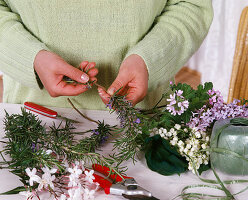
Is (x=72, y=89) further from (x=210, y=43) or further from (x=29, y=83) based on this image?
(x=210, y=43)

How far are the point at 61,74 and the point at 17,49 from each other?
168 mm

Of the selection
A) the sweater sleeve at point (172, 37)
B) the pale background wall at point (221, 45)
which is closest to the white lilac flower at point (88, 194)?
the sweater sleeve at point (172, 37)

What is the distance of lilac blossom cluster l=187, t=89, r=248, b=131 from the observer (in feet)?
2.00

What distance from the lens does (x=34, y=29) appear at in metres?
0.92

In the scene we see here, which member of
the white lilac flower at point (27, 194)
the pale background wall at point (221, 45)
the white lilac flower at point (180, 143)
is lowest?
the white lilac flower at point (27, 194)

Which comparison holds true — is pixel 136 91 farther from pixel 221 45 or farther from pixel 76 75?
pixel 221 45

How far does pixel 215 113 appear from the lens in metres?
0.61

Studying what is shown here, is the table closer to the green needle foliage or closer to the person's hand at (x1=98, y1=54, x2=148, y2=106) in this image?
the green needle foliage

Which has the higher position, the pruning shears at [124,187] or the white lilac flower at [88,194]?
the pruning shears at [124,187]

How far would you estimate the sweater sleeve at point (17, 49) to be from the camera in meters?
0.81

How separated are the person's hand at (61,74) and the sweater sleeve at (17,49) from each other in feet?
0.16

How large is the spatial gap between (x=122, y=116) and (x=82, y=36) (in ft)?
1.23

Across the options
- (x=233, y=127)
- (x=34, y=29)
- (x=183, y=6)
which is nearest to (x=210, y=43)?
(x=183, y=6)

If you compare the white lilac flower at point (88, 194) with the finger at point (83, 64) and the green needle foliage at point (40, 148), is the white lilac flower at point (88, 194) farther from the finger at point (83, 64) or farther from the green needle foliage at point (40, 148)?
the finger at point (83, 64)
